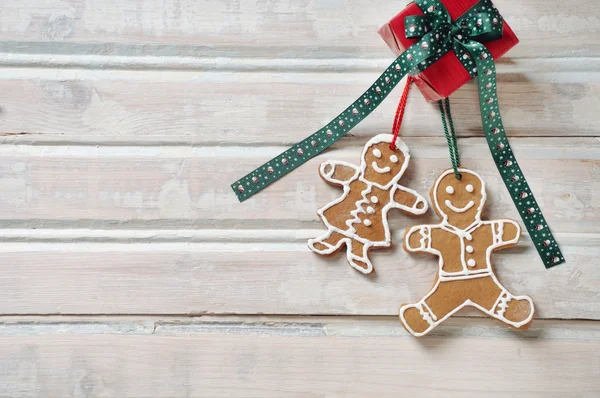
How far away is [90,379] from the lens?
0.90m

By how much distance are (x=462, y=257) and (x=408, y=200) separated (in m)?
0.12

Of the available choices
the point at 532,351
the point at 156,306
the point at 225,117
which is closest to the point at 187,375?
the point at 156,306

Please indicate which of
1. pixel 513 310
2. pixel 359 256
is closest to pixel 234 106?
pixel 359 256

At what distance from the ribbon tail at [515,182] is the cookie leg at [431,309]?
0.16 meters

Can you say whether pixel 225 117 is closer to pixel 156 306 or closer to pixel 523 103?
pixel 156 306

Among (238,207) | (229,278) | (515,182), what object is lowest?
(229,278)

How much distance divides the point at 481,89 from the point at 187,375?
2.12 ft

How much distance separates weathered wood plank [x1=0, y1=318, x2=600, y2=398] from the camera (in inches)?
35.4

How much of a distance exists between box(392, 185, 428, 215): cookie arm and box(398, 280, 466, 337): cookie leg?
5.2 inches

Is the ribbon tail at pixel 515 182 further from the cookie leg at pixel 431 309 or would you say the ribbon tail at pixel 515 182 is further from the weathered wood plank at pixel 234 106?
the cookie leg at pixel 431 309

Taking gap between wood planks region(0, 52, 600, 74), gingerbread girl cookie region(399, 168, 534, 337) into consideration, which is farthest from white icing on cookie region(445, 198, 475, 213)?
gap between wood planks region(0, 52, 600, 74)

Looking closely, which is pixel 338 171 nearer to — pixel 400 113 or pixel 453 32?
pixel 400 113

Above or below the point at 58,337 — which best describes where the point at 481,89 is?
above

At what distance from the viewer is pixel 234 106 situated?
3.14 feet
